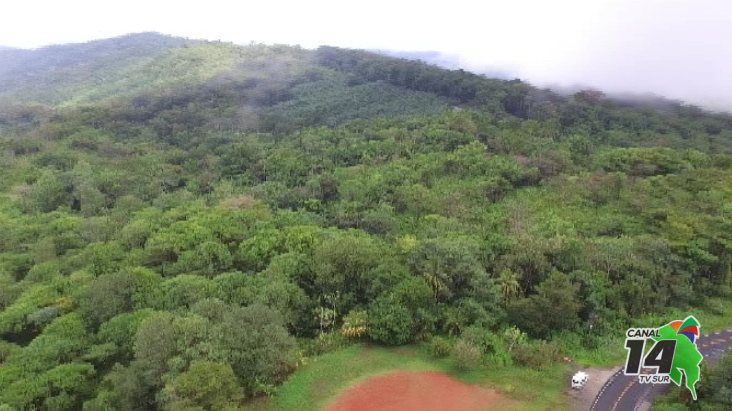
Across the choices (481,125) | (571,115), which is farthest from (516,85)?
(481,125)

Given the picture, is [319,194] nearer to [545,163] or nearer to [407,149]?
[407,149]

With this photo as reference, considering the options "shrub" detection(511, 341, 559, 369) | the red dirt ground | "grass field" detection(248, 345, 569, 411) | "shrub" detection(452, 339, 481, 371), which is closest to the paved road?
"grass field" detection(248, 345, 569, 411)

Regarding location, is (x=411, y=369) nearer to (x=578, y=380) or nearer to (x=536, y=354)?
(x=536, y=354)

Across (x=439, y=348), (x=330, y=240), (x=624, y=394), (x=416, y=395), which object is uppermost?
(x=330, y=240)

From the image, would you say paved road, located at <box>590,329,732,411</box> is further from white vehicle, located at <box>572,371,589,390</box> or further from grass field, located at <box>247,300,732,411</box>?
grass field, located at <box>247,300,732,411</box>

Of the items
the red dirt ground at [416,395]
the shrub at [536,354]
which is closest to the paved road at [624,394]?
the shrub at [536,354]

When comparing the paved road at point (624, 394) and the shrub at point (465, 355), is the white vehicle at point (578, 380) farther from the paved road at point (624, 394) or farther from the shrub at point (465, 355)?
the shrub at point (465, 355)

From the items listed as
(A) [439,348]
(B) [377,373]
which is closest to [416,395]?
(B) [377,373]
